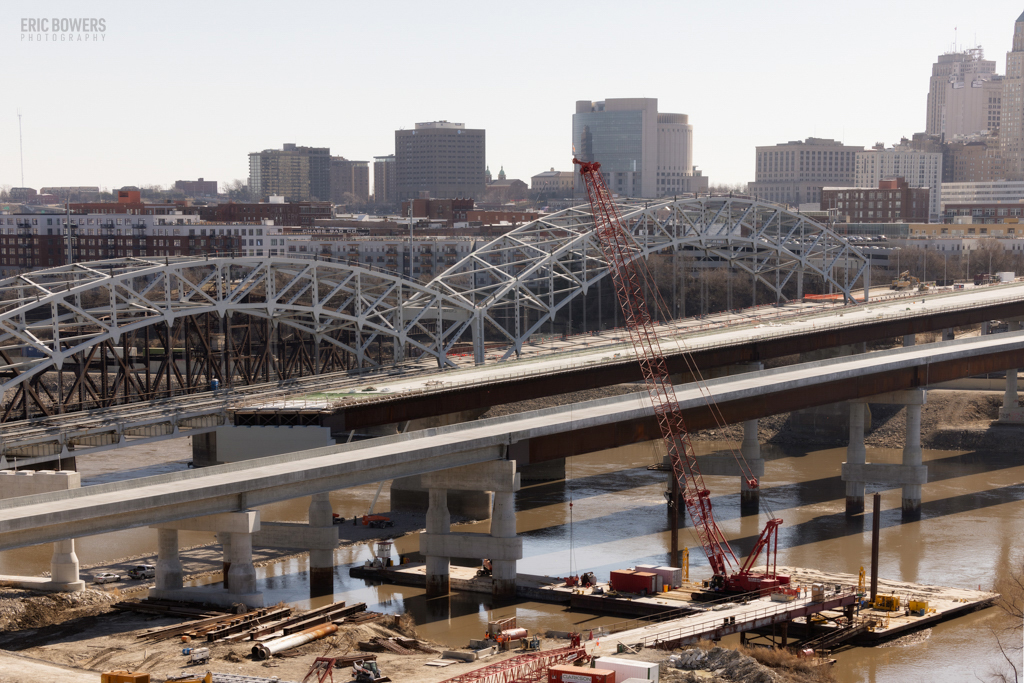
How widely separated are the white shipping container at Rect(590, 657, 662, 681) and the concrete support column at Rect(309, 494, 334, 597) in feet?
67.3

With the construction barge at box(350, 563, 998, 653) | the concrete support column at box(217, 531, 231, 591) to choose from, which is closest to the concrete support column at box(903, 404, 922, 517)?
the construction barge at box(350, 563, 998, 653)

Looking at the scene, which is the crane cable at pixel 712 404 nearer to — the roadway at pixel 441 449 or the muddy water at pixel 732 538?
the roadway at pixel 441 449

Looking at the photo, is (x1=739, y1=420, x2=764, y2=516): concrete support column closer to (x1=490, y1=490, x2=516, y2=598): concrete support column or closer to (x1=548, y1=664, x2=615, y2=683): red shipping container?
(x1=490, y1=490, x2=516, y2=598): concrete support column

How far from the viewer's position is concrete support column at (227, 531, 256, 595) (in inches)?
2175

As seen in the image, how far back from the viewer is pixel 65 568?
192 feet

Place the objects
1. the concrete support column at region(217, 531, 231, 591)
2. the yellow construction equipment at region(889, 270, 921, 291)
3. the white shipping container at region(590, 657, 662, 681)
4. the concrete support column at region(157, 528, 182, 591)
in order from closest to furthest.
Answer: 1. the white shipping container at region(590, 657, 662, 681)
2. the concrete support column at region(217, 531, 231, 591)
3. the concrete support column at region(157, 528, 182, 591)
4. the yellow construction equipment at region(889, 270, 921, 291)

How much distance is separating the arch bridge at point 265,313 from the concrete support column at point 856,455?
95.2ft

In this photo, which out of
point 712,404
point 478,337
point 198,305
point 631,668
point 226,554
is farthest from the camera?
point 478,337

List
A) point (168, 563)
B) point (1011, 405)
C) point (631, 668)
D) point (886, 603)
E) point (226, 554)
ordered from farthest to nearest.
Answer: point (1011, 405)
point (886, 603)
point (168, 563)
point (226, 554)
point (631, 668)

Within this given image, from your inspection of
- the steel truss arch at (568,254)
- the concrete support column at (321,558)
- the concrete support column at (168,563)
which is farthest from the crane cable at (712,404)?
the concrete support column at (168,563)

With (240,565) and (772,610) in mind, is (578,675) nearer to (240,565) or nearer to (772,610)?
(772,610)

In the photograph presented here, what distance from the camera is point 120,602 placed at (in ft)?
186

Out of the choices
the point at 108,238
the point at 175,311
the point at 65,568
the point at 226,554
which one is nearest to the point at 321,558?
the point at 226,554

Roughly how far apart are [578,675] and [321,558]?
22.0 meters
